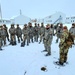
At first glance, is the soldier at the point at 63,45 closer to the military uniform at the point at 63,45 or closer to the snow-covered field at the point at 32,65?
the military uniform at the point at 63,45

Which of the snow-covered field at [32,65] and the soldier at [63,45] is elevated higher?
the soldier at [63,45]

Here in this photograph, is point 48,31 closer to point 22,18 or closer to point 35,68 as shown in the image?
point 35,68

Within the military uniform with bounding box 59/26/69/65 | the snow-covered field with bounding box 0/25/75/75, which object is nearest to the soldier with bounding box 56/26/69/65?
the military uniform with bounding box 59/26/69/65

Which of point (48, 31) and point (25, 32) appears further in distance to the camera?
point (25, 32)

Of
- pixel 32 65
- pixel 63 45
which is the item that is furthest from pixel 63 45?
pixel 32 65

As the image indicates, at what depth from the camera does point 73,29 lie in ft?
44.6

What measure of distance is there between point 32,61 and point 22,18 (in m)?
46.5

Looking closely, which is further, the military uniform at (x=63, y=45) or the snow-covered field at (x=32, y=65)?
the military uniform at (x=63, y=45)

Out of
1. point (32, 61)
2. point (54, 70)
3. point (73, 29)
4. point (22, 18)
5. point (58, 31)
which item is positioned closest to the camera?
point (54, 70)

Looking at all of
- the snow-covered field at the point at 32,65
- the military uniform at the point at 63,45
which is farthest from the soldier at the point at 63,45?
the snow-covered field at the point at 32,65

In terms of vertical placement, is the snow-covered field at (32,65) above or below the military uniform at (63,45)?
below

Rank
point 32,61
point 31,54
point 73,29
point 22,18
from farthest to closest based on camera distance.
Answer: point 22,18 < point 73,29 < point 31,54 < point 32,61

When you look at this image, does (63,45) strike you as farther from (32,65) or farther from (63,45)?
(32,65)

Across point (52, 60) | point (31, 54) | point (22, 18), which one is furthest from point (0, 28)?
point (22, 18)
